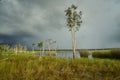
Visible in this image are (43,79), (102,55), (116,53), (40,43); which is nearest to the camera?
(43,79)

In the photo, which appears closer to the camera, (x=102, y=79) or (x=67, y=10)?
(x=102, y=79)

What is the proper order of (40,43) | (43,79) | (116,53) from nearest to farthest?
(43,79), (116,53), (40,43)

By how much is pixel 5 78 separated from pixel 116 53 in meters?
33.8

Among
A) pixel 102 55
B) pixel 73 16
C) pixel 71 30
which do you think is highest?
pixel 73 16

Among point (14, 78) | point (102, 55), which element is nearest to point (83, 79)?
point (14, 78)

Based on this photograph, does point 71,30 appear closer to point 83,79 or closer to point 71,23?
point 71,23

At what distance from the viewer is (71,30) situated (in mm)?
48938

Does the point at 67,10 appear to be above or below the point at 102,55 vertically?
above

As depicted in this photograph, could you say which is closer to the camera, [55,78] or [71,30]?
[55,78]

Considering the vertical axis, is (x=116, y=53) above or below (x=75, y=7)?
below

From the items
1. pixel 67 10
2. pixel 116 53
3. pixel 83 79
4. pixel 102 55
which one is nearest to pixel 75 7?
pixel 67 10

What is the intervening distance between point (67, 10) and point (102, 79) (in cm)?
4299

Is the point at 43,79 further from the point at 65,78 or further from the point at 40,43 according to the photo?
the point at 40,43

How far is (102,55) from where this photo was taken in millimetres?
47062
